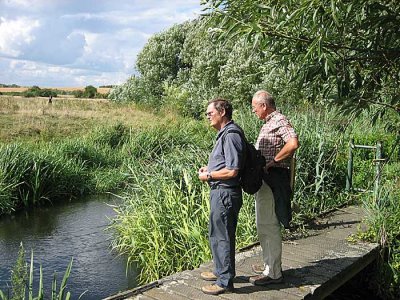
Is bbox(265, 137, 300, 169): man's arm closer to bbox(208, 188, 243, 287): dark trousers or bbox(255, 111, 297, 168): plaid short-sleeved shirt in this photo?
bbox(255, 111, 297, 168): plaid short-sleeved shirt

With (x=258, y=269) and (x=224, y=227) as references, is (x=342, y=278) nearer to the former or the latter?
(x=258, y=269)

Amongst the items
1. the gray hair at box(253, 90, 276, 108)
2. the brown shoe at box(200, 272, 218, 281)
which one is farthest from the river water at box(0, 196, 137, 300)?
the gray hair at box(253, 90, 276, 108)

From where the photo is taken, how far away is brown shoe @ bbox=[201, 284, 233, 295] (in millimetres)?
4082

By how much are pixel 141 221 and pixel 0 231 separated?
420cm

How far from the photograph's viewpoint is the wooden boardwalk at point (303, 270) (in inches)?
164

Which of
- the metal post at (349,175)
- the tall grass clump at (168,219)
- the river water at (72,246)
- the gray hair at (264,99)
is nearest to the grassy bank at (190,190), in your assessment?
the tall grass clump at (168,219)

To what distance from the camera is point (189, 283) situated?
4391 millimetres

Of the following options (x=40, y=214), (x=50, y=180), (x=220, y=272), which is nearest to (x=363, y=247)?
(x=220, y=272)

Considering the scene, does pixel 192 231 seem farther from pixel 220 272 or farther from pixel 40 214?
pixel 40 214

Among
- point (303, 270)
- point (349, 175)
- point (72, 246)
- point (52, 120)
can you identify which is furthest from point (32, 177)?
point (52, 120)

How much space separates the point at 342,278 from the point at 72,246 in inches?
199

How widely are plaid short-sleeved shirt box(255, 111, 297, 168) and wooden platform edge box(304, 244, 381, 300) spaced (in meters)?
1.14

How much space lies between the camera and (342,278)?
192 inches

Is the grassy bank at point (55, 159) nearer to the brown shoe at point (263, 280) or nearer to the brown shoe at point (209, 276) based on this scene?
the brown shoe at point (209, 276)
